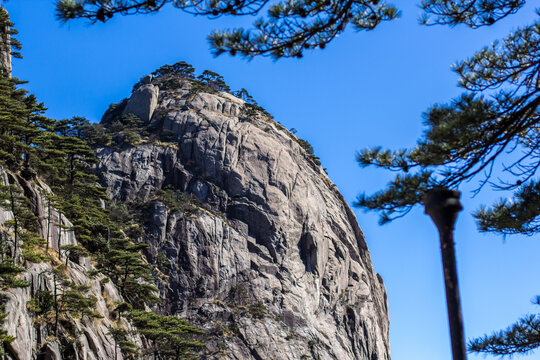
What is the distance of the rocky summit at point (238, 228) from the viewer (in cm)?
6228

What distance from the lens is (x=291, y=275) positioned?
68.3 metres

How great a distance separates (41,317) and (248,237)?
141 feet

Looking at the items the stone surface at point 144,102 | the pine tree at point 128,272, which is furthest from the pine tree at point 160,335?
the stone surface at point 144,102

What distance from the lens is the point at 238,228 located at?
6994 centimetres

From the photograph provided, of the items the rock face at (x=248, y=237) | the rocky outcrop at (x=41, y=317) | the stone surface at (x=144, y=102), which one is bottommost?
the rocky outcrop at (x=41, y=317)

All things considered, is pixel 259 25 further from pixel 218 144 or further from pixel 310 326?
pixel 218 144

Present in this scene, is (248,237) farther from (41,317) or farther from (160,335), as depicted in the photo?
(41,317)

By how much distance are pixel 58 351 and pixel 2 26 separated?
3081 cm

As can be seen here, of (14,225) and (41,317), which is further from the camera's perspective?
(14,225)

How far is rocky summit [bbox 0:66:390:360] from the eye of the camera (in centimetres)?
6228

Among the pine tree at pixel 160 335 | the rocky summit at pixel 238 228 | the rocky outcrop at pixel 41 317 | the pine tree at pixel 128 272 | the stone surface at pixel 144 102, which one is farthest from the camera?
the stone surface at pixel 144 102

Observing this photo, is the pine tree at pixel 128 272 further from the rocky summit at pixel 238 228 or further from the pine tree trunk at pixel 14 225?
the pine tree trunk at pixel 14 225

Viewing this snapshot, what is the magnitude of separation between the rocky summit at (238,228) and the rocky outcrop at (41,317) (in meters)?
9.07

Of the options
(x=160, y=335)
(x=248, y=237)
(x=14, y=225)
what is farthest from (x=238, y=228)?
(x=14, y=225)
